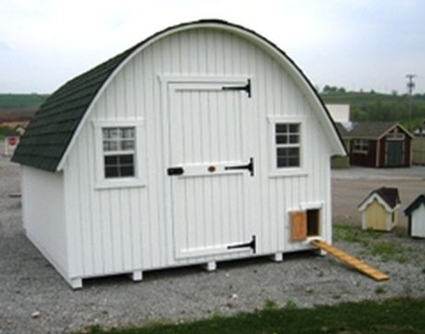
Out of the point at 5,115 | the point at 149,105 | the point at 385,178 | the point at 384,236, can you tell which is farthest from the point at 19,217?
the point at 5,115

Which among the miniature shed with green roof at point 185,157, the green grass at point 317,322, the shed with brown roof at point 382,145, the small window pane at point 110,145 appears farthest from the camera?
the shed with brown roof at point 382,145

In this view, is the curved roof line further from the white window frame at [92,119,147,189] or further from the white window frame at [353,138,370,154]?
the white window frame at [353,138,370,154]

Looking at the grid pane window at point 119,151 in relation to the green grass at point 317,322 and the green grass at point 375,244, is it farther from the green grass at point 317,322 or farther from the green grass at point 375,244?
the green grass at point 375,244

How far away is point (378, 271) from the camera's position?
8.76 m

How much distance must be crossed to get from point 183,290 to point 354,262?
2.82 m

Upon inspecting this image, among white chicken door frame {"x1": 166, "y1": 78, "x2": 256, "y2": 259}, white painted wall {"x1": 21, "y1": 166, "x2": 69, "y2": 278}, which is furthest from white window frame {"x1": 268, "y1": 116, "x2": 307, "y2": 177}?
white painted wall {"x1": 21, "y1": 166, "x2": 69, "y2": 278}

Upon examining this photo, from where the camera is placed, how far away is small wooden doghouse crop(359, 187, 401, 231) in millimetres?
12602

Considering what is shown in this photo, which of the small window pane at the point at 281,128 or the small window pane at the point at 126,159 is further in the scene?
the small window pane at the point at 281,128

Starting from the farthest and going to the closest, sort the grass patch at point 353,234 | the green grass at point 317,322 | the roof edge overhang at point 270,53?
the grass patch at point 353,234, the roof edge overhang at point 270,53, the green grass at point 317,322

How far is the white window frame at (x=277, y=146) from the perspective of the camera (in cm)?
936

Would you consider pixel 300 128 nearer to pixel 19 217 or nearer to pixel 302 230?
pixel 302 230

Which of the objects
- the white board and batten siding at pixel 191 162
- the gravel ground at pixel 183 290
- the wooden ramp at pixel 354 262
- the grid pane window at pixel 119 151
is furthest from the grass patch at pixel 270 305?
the grid pane window at pixel 119 151

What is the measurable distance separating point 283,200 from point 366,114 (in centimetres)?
6289

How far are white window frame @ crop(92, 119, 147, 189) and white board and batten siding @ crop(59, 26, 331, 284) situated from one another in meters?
0.02
